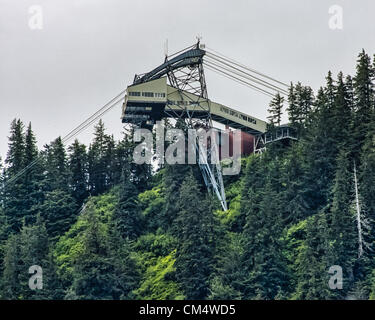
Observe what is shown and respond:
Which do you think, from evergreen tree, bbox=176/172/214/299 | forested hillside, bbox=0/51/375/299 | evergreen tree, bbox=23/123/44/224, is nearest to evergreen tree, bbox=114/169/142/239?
forested hillside, bbox=0/51/375/299

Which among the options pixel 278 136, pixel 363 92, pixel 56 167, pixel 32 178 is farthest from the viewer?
pixel 56 167

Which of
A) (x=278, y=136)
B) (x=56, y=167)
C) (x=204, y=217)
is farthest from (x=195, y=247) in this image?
(x=56, y=167)

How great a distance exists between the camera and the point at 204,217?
73.8 m

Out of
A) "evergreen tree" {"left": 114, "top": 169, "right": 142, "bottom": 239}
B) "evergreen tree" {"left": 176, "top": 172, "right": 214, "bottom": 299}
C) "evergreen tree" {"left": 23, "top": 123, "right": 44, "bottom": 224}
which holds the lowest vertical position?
"evergreen tree" {"left": 176, "top": 172, "right": 214, "bottom": 299}

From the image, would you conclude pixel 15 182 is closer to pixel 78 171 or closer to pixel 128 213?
pixel 78 171

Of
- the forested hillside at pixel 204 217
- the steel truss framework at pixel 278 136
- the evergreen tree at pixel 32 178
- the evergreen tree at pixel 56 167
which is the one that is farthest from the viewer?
the evergreen tree at pixel 56 167

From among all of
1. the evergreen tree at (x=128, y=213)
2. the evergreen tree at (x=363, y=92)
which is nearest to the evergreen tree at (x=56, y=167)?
the evergreen tree at (x=128, y=213)

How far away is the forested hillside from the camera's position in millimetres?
68500

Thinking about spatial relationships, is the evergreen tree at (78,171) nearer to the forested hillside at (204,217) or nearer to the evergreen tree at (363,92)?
the forested hillside at (204,217)

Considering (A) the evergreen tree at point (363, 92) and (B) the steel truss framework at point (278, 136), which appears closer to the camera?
(A) the evergreen tree at point (363, 92)

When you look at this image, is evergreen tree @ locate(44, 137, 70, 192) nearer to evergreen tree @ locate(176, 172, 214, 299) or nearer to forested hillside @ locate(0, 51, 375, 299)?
forested hillside @ locate(0, 51, 375, 299)

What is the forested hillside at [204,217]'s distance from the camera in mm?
68500

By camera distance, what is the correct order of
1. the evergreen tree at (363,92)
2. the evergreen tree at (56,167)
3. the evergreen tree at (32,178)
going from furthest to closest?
the evergreen tree at (56,167)
the evergreen tree at (32,178)
the evergreen tree at (363,92)
